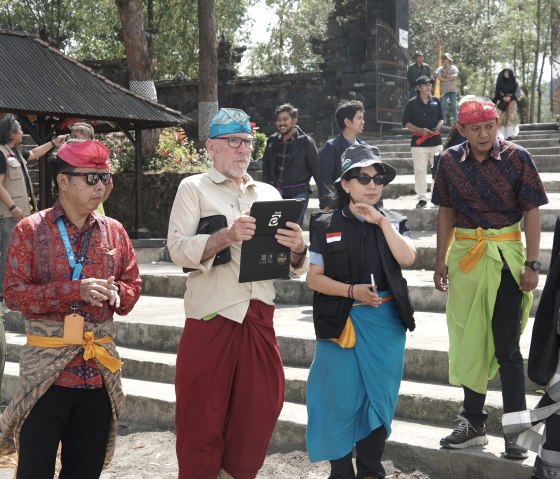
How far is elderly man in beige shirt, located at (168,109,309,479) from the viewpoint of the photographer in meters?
4.45

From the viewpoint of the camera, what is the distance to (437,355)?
6504 mm

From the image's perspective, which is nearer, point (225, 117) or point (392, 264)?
point (225, 117)

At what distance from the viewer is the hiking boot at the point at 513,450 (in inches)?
202

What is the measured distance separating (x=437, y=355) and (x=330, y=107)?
18.6m

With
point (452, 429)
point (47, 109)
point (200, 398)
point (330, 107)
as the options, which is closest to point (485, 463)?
point (452, 429)

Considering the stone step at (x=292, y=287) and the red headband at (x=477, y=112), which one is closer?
the red headband at (x=477, y=112)

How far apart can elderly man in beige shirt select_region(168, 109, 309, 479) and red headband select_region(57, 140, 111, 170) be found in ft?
1.48

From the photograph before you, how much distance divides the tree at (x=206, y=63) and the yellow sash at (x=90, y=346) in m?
15.0

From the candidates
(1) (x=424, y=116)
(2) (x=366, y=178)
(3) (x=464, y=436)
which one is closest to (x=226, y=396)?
(2) (x=366, y=178)

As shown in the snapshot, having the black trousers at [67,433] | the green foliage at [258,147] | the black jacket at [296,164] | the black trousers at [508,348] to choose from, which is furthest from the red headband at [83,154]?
the green foliage at [258,147]

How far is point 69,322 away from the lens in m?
4.06

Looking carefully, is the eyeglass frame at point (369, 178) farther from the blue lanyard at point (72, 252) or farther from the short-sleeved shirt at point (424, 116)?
the short-sleeved shirt at point (424, 116)

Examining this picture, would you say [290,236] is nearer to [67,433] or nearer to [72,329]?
[72,329]

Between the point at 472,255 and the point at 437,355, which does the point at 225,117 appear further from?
the point at 437,355
